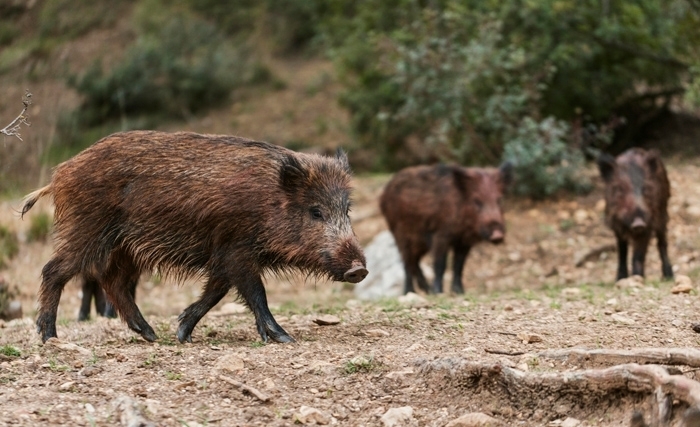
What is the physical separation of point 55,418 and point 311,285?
860 cm

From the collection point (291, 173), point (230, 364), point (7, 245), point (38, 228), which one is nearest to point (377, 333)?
point (291, 173)

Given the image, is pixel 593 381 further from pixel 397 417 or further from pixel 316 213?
pixel 316 213

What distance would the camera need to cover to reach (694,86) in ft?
40.0

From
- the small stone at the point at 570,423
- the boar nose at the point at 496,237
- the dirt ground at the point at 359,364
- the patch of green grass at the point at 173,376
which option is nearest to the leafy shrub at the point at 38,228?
the dirt ground at the point at 359,364

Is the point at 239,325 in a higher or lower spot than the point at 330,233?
lower

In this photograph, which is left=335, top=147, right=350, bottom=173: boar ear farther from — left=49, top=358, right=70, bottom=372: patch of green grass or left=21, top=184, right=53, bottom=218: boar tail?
left=49, top=358, right=70, bottom=372: patch of green grass

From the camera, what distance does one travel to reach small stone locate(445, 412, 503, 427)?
462 centimetres

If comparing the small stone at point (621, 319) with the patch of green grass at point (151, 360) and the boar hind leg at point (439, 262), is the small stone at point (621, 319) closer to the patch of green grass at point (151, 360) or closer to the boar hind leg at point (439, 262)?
the patch of green grass at point (151, 360)

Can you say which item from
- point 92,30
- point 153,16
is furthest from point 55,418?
point 153,16

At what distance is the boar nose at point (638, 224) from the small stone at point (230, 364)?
5925 mm

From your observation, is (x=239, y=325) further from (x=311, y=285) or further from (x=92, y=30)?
(x=92, y=30)

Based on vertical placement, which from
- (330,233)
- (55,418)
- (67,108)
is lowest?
(55,418)

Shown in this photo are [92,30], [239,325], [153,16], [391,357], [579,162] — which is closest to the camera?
[391,357]

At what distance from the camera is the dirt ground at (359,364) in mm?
4707
